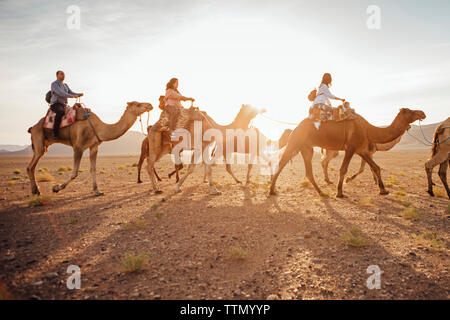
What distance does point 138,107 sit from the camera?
9008mm

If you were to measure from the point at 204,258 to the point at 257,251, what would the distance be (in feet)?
3.12

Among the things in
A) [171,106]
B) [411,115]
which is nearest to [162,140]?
[171,106]

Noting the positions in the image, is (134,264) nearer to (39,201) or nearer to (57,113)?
(39,201)

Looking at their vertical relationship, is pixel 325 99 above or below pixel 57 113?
above

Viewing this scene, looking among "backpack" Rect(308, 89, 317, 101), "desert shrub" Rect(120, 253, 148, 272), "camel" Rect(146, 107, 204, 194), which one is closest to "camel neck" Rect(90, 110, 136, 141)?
"camel" Rect(146, 107, 204, 194)

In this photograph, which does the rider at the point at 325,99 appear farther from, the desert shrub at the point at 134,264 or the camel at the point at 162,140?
the desert shrub at the point at 134,264

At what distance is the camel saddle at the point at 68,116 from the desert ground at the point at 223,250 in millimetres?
2621

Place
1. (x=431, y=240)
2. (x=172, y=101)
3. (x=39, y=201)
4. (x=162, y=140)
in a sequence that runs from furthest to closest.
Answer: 1. (x=162, y=140)
2. (x=172, y=101)
3. (x=39, y=201)
4. (x=431, y=240)

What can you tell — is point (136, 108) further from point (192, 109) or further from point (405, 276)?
point (405, 276)

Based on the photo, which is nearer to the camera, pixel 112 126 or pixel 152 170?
pixel 112 126

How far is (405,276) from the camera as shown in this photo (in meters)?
3.49

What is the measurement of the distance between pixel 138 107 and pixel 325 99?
260 inches

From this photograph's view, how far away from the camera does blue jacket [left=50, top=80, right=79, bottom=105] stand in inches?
322
